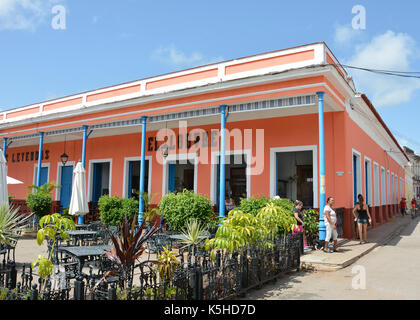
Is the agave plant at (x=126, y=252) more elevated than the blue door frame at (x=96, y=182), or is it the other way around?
the blue door frame at (x=96, y=182)

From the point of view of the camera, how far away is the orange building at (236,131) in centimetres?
870

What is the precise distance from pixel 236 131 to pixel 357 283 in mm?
6750

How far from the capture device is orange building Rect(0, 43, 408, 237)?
28.5 feet

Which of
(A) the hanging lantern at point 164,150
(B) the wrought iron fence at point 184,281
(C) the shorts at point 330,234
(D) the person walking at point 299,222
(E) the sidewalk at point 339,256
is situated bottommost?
(E) the sidewalk at point 339,256

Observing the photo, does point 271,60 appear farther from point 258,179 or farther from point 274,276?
point 274,276

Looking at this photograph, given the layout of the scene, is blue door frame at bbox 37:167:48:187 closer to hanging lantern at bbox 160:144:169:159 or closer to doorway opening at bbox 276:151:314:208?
hanging lantern at bbox 160:144:169:159

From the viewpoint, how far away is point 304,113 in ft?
33.1

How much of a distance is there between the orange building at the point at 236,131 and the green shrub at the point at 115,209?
185 cm

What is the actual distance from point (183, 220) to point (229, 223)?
14.0 feet

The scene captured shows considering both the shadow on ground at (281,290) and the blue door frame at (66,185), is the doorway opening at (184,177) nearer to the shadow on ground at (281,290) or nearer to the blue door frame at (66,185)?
the blue door frame at (66,185)

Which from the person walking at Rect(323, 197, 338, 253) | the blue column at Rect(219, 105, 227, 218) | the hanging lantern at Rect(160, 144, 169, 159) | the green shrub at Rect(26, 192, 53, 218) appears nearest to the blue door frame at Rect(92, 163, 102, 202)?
the green shrub at Rect(26, 192, 53, 218)

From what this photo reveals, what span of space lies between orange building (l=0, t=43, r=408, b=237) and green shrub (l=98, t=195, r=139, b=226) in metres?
1.85

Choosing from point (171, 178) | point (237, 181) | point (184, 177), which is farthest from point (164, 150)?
point (184, 177)

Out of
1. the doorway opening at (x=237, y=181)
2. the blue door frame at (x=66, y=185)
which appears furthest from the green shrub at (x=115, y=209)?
the blue door frame at (x=66, y=185)
